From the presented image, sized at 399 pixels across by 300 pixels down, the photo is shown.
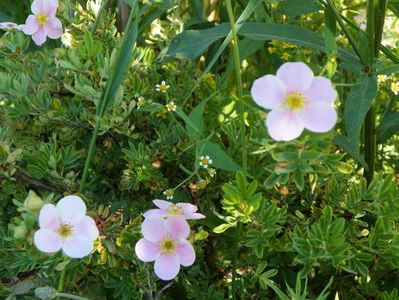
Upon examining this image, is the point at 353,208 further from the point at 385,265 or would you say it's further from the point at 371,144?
the point at 371,144

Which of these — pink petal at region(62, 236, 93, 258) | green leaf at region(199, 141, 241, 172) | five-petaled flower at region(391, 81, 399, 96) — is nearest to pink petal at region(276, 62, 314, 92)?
green leaf at region(199, 141, 241, 172)

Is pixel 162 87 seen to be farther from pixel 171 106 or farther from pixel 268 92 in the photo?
pixel 268 92

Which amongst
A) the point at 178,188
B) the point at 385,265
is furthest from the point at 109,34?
the point at 385,265

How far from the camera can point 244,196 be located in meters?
1.00

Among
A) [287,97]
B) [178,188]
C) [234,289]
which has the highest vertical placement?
[287,97]

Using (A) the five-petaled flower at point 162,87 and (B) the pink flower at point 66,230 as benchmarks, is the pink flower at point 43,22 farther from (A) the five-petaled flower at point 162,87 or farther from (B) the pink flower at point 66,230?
(B) the pink flower at point 66,230

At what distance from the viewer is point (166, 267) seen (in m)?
0.99

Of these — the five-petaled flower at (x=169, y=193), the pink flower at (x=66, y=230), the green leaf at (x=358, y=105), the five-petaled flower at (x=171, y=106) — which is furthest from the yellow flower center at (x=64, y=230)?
the green leaf at (x=358, y=105)

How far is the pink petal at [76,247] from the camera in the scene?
0.88m

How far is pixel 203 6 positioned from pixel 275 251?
780 millimetres

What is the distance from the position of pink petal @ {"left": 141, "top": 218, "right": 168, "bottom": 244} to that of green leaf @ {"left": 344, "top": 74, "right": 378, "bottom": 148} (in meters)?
0.33

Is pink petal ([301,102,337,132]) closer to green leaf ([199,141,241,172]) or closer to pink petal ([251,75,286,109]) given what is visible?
pink petal ([251,75,286,109])

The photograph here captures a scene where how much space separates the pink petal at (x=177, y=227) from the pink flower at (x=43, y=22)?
45 cm

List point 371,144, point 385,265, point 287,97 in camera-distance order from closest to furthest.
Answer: point 287,97
point 385,265
point 371,144
